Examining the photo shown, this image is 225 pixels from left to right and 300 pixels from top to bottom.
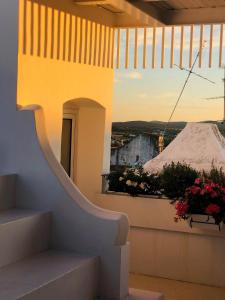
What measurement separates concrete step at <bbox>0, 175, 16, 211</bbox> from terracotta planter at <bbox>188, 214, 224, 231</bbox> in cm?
246

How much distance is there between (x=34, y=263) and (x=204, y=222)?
9.39 ft

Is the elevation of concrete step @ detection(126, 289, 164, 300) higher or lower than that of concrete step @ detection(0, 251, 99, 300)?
lower

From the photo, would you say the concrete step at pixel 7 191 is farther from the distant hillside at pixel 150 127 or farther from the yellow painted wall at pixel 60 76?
the distant hillside at pixel 150 127

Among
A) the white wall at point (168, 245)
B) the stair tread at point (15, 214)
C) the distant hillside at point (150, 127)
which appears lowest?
the white wall at point (168, 245)

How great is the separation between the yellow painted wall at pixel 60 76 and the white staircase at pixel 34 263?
1978mm

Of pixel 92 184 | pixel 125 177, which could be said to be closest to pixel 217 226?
pixel 125 177

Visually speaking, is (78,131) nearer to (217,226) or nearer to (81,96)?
(81,96)

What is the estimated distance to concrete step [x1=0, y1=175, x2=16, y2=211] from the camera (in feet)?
13.0

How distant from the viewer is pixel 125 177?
691cm

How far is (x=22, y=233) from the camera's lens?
357cm

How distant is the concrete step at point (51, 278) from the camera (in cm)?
297

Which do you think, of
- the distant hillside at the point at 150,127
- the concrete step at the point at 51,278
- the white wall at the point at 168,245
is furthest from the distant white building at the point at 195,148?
the concrete step at the point at 51,278

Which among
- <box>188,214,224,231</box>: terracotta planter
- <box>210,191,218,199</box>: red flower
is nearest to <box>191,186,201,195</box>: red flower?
<box>210,191,218,199</box>: red flower

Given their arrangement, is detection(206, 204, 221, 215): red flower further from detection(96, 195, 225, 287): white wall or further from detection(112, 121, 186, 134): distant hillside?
detection(112, 121, 186, 134): distant hillside
